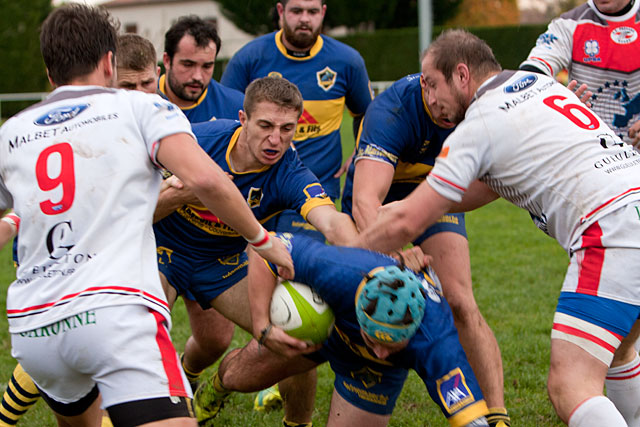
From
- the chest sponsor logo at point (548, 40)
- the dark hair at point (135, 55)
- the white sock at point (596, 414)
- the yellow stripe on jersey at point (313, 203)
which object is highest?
the dark hair at point (135, 55)

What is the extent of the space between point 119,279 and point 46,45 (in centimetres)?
97

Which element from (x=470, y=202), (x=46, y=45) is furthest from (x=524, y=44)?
(x=46, y=45)

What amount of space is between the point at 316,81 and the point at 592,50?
215cm

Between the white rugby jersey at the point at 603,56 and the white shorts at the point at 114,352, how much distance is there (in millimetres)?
3592

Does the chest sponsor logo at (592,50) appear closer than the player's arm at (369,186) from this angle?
No

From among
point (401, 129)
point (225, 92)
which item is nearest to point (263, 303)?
point (401, 129)

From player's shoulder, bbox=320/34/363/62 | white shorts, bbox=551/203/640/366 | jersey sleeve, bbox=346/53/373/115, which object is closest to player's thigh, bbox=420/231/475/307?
white shorts, bbox=551/203/640/366

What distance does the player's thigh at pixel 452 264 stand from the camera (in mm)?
4605

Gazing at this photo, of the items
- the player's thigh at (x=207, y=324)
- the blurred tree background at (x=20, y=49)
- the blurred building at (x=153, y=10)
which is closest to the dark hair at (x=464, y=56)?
the player's thigh at (x=207, y=324)

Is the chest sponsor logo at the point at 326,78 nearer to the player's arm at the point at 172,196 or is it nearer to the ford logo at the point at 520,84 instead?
the player's arm at the point at 172,196

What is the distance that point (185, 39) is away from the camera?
5.31 metres

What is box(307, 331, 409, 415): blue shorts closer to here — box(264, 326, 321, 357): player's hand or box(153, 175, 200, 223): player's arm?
box(264, 326, 321, 357): player's hand

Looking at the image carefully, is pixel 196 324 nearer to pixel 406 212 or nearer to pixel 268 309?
pixel 268 309

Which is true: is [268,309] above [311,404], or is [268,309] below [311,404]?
above
